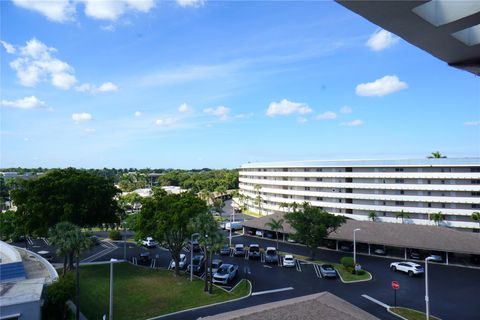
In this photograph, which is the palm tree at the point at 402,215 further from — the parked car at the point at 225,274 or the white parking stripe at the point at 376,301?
the parked car at the point at 225,274

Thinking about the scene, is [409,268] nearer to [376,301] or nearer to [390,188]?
[376,301]

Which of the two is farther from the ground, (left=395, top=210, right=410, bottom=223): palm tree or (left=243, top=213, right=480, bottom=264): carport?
(left=395, top=210, right=410, bottom=223): palm tree

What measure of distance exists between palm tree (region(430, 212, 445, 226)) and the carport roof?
13.2m

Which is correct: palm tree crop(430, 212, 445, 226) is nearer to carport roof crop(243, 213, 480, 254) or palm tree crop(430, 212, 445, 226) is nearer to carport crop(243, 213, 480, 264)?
carport crop(243, 213, 480, 264)

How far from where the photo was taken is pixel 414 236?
172 feet

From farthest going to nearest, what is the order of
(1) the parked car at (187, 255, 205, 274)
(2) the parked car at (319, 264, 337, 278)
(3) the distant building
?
(1) the parked car at (187, 255, 205, 274) < (2) the parked car at (319, 264, 337, 278) < (3) the distant building

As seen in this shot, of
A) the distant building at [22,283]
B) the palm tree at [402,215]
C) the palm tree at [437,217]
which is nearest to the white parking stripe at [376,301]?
the distant building at [22,283]

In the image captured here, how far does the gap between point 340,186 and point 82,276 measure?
56.6 metres

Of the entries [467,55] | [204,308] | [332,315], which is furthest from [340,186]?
[467,55]

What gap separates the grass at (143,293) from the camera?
106 feet

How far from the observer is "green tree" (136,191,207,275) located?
43312mm

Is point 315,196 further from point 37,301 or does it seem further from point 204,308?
point 37,301

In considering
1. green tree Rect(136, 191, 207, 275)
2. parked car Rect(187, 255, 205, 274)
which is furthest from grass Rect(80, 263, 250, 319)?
green tree Rect(136, 191, 207, 275)

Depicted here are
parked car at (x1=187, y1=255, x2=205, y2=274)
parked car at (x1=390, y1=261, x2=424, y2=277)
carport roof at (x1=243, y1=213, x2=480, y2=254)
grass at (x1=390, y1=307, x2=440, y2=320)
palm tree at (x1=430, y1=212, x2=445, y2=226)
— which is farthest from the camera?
palm tree at (x1=430, y1=212, x2=445, y2=226)
